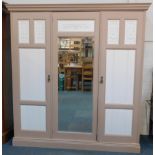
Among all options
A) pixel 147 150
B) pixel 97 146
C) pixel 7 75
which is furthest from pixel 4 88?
pixel 147 150

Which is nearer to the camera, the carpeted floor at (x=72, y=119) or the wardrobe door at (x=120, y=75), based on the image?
the wardrobe door at (x=120, y=75)

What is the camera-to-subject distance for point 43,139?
9.89 feet

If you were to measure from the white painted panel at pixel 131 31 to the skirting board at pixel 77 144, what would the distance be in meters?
1.42

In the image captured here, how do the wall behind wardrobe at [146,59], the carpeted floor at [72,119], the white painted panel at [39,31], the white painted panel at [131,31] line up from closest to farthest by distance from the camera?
the white painted panel at [131,31], the white painted panel at [39,31], the carpeted floor at [72,119], the wall behind wardrobe at [146,59]

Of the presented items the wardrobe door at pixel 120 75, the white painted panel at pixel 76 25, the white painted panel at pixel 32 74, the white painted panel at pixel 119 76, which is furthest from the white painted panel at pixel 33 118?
the white painted panel at pixel 76 25

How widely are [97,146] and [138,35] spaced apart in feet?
5.24

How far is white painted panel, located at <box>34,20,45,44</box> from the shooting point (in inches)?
109

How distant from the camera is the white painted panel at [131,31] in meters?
2.66

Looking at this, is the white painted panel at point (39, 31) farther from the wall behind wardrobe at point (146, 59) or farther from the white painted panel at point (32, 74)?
the wall behind wardrobe at point (146, 59)

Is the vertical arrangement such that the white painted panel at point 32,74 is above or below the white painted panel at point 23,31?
below

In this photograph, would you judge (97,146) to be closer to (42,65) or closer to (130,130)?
(130,130)

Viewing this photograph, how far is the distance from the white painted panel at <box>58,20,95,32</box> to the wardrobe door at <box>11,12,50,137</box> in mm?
186

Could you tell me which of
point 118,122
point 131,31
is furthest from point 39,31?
point 118,122

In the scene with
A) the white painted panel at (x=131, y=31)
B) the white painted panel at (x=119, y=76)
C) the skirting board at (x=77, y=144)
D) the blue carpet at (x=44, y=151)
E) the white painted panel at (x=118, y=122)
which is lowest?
the blue carpet at (x=44, y=151)
